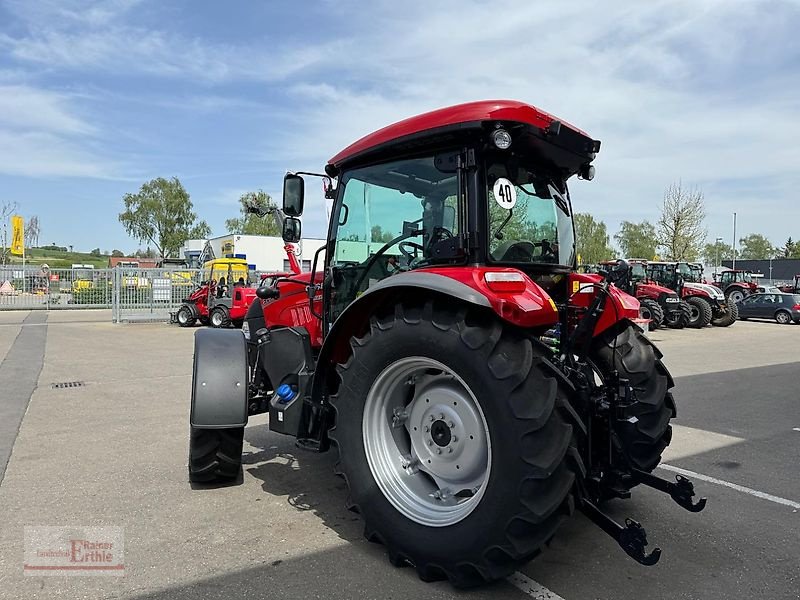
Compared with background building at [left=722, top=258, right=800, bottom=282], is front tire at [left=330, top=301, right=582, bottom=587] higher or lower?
lower

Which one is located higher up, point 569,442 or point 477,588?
point 569,442

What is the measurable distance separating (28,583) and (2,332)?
16.3 m

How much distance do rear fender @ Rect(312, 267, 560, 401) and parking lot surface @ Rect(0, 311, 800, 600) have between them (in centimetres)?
126

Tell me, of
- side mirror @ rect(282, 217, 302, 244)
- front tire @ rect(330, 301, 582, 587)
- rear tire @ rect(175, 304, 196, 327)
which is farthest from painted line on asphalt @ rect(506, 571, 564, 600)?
rear tire @ rect(175, 304, 196, 327)

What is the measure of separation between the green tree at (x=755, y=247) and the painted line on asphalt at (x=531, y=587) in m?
108

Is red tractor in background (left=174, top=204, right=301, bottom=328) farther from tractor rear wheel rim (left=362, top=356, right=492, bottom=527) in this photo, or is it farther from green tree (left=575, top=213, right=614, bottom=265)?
green tree (left=575, top=213, right=614, bottom=265)

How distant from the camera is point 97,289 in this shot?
26.5 meters

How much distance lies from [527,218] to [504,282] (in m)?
0.86

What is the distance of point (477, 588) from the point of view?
2936mm

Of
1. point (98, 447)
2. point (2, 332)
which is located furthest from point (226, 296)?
point (98, 447)

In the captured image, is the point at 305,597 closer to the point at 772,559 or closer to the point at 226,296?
the point at 772,559

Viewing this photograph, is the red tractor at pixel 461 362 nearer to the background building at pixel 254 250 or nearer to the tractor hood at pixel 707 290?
the tractor hood at pixel 707 290

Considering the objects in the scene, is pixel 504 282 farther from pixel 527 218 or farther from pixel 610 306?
pixel 610 306

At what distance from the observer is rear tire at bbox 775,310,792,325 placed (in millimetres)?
25141
